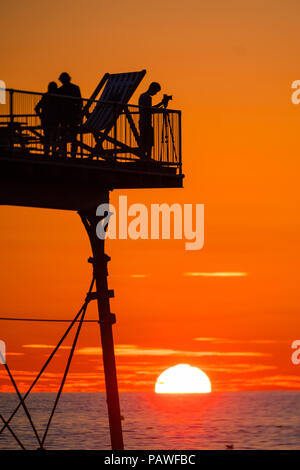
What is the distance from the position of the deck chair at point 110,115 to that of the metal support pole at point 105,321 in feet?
6.13

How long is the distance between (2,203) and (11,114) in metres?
2.83

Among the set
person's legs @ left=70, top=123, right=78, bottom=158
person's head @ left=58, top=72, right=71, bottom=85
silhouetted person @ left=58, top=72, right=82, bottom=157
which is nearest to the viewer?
silhouetted person @ left=58, top=72, right=82, bottom=157

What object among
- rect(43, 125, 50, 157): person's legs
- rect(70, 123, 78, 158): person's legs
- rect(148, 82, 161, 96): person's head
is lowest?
rect(43, 125, 50, 157): person's legs

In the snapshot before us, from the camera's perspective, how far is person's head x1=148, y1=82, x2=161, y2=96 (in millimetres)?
31375

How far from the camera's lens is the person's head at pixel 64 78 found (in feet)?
99.1

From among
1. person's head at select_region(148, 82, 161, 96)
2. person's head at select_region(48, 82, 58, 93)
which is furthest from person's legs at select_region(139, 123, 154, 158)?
person's head at select_region(48, 82, 58, 93)

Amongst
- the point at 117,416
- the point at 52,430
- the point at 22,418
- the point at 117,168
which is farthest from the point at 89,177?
the point at 22,418

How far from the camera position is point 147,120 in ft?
103

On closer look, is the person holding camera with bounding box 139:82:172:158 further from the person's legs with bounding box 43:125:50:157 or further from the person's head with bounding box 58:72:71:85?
the person's legs with bounding box 43:125:50:157

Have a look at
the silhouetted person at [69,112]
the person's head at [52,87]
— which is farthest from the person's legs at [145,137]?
the person's head at [52,87]

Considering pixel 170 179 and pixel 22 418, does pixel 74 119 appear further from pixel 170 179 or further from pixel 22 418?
pixel 22 418

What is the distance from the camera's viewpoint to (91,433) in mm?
136875

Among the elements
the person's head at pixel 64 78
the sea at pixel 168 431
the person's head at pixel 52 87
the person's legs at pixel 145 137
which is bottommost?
the person's legs at pixel 145 137

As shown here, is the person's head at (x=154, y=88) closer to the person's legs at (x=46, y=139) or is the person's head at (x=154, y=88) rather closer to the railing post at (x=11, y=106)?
the person's legs at (x=46, y=139)
